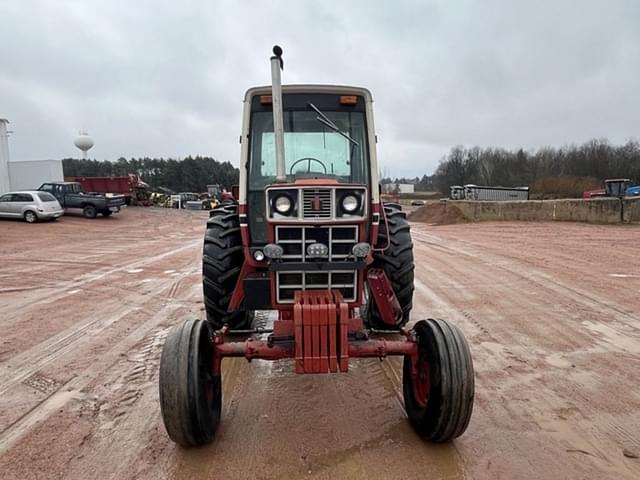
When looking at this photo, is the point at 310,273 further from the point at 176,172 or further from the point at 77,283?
the point at 176,172

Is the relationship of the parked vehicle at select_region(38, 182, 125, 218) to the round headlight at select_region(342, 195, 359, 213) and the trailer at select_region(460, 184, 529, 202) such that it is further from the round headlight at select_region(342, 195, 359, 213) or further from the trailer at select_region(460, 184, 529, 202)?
the round headlight at select_region(342, 195, 359, 213)

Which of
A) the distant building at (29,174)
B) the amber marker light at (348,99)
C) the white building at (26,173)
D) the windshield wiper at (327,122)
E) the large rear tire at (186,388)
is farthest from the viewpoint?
the distant building at (29,174)

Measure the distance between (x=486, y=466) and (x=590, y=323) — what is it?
145 inches

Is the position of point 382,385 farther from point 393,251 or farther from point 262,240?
point 262,240

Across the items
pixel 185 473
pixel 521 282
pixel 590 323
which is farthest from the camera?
pixel 521 282

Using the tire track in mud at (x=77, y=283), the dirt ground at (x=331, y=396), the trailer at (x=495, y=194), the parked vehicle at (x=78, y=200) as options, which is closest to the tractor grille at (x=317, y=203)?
the dirt ground at (x=331, y=396)

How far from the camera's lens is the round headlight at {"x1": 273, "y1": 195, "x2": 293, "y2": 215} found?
3.35 metres

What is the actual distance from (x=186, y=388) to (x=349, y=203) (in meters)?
1.71

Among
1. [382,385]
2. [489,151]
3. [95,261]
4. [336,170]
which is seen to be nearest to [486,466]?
[382,385]

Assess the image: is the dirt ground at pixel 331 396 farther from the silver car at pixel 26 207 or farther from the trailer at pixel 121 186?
the trailer at pixel 121 186

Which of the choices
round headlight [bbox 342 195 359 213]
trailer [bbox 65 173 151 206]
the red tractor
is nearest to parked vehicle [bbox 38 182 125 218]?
trailer [bbox 65 173 151 206]

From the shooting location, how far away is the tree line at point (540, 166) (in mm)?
50906

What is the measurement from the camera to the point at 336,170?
4.24 metres

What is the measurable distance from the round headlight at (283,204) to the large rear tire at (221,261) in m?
1.15
